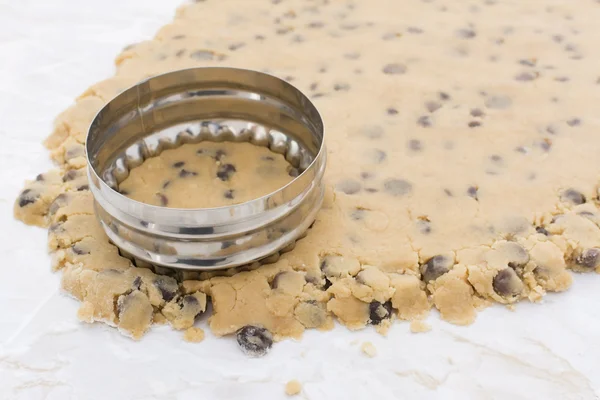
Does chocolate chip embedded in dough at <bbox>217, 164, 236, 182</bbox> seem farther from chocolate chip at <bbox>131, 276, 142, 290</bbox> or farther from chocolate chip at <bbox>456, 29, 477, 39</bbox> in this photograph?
chocolate chip at <bbox>456, 29, 477, 39</bbox>

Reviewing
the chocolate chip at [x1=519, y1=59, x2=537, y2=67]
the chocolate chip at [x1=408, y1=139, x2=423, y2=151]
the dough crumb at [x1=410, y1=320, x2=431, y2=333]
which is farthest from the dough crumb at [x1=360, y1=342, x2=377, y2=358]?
the chocolate chip at [x1=519, y1=59, x2=537, y2=67]

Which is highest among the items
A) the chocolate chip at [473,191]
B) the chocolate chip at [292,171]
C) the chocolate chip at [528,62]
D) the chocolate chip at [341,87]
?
the chocolate chip at [341,87]

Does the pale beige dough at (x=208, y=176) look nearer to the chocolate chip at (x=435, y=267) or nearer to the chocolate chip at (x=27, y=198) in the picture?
the chocolate chip at (x=27, y=198)

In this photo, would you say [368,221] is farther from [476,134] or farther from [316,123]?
[476,134]

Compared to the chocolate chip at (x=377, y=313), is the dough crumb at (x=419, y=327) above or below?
below

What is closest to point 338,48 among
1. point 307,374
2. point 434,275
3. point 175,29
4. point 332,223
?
point 175,29

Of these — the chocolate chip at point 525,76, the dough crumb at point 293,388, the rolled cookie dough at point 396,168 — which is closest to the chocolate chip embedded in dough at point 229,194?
the rolled cookie dough at point 396,168
